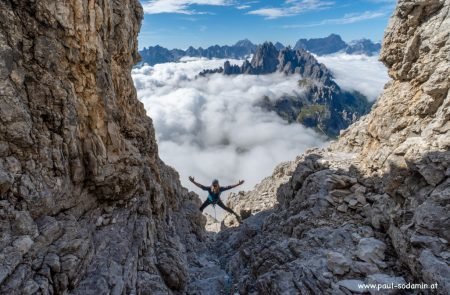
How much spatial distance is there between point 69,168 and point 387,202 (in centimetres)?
1890

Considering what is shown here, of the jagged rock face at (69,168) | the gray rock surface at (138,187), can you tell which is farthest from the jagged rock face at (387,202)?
the jagged rock face at (69,168)

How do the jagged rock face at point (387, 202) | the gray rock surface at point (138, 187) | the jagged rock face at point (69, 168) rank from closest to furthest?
the jagged rock face at point (69, 168), the gray rock surface at point (138, 187), the jagged rock face at point (387, 202)

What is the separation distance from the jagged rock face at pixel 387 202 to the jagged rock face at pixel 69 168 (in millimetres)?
8255

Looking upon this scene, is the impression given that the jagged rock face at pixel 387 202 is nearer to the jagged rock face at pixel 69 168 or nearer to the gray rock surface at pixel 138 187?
the gray rock surface at pixel 138 187

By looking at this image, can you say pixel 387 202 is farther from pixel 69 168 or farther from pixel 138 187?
pixel 69 168

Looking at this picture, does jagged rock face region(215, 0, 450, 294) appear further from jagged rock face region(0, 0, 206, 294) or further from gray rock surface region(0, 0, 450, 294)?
jagged rock face region(0, 0, 206, 294)

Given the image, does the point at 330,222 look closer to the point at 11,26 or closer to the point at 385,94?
the point at 385,94

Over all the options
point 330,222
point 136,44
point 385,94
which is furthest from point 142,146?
point 385,94

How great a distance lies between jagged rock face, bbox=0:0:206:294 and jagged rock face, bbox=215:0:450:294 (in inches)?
325

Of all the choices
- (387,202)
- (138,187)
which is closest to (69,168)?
(138,187)

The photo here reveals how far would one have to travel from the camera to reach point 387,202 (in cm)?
2078

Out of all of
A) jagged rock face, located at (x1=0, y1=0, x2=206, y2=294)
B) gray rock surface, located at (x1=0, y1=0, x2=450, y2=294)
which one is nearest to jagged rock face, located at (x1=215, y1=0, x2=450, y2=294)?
gray rock surface, located at (x1=0, y1=0, x2=450, y2=294)

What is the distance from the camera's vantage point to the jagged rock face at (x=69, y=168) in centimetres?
1494

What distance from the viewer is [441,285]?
515 inches
